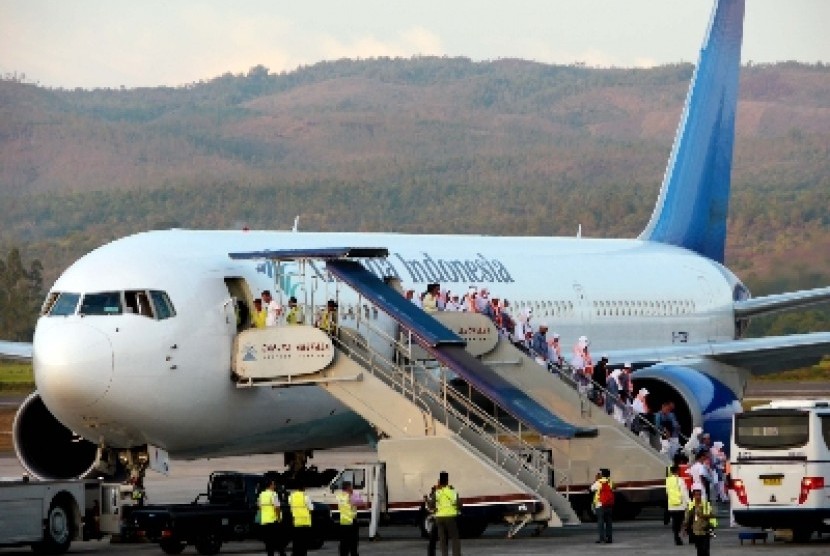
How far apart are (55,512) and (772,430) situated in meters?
9.55

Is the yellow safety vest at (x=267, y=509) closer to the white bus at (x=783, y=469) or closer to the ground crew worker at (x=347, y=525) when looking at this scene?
the ground crew worker at (x=347, y=525)

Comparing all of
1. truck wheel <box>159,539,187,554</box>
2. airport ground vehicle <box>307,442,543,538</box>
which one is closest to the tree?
airport ground vehicle <box>307,442,543,538</box>

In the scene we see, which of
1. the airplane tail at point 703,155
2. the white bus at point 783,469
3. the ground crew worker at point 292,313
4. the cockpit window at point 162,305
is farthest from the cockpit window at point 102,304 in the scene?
the airplane tail at point 703,155

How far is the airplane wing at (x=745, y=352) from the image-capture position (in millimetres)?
34094

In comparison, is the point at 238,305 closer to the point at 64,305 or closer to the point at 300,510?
the point at 64,305

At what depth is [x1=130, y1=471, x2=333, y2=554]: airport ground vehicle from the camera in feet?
81.5

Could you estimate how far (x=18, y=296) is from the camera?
244ft

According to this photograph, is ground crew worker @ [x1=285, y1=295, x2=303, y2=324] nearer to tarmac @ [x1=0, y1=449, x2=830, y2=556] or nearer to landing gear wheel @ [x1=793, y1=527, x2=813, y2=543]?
tarmac @ [x1=0, y1=449, x2=830, y2=556]

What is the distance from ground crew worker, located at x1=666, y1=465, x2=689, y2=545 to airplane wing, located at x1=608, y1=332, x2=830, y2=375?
8453 mm

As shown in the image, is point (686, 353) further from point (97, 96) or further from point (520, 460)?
point (97, 96)

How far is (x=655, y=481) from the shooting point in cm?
2883

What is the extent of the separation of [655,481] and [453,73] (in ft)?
314

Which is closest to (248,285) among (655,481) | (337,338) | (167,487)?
(337,338)

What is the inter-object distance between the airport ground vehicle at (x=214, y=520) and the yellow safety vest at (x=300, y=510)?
76 cm
